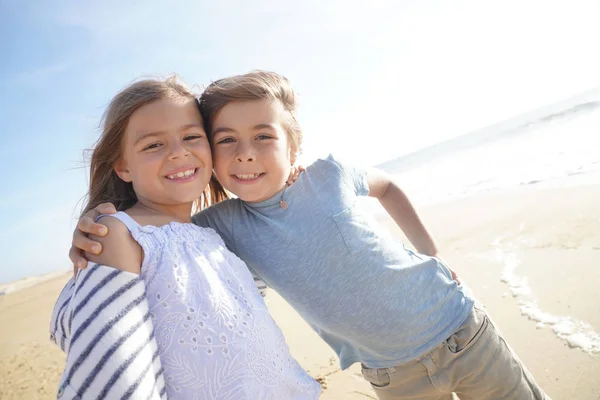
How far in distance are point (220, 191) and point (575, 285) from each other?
10.4ft

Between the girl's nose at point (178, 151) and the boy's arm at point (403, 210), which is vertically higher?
the girl's nose at point (178, 151)

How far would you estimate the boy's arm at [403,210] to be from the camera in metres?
2.38

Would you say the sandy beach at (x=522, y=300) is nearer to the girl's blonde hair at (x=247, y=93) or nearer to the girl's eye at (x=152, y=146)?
the girl's blonde hair at (x=247, y=93)

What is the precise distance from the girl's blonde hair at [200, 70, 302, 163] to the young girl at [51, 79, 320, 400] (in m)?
0.16

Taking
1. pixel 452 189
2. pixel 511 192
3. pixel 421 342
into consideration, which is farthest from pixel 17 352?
pixel 452 189

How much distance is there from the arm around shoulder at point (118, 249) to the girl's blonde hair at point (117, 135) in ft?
1.97

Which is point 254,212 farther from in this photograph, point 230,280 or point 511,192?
point 511,192

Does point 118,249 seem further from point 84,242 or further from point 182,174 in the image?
point 182,174

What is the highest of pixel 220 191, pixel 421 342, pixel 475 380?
pixel 220 191

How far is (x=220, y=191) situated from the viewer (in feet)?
7.68

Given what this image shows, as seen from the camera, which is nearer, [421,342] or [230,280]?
[230,280]

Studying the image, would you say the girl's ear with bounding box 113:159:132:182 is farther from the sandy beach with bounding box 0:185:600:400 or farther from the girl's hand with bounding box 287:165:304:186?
the sandy beach with bounding box 0:185:600:400

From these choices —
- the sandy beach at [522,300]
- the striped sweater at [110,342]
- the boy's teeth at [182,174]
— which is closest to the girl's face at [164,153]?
the boy's teeth at [182,174]

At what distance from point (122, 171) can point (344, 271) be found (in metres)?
1.11
